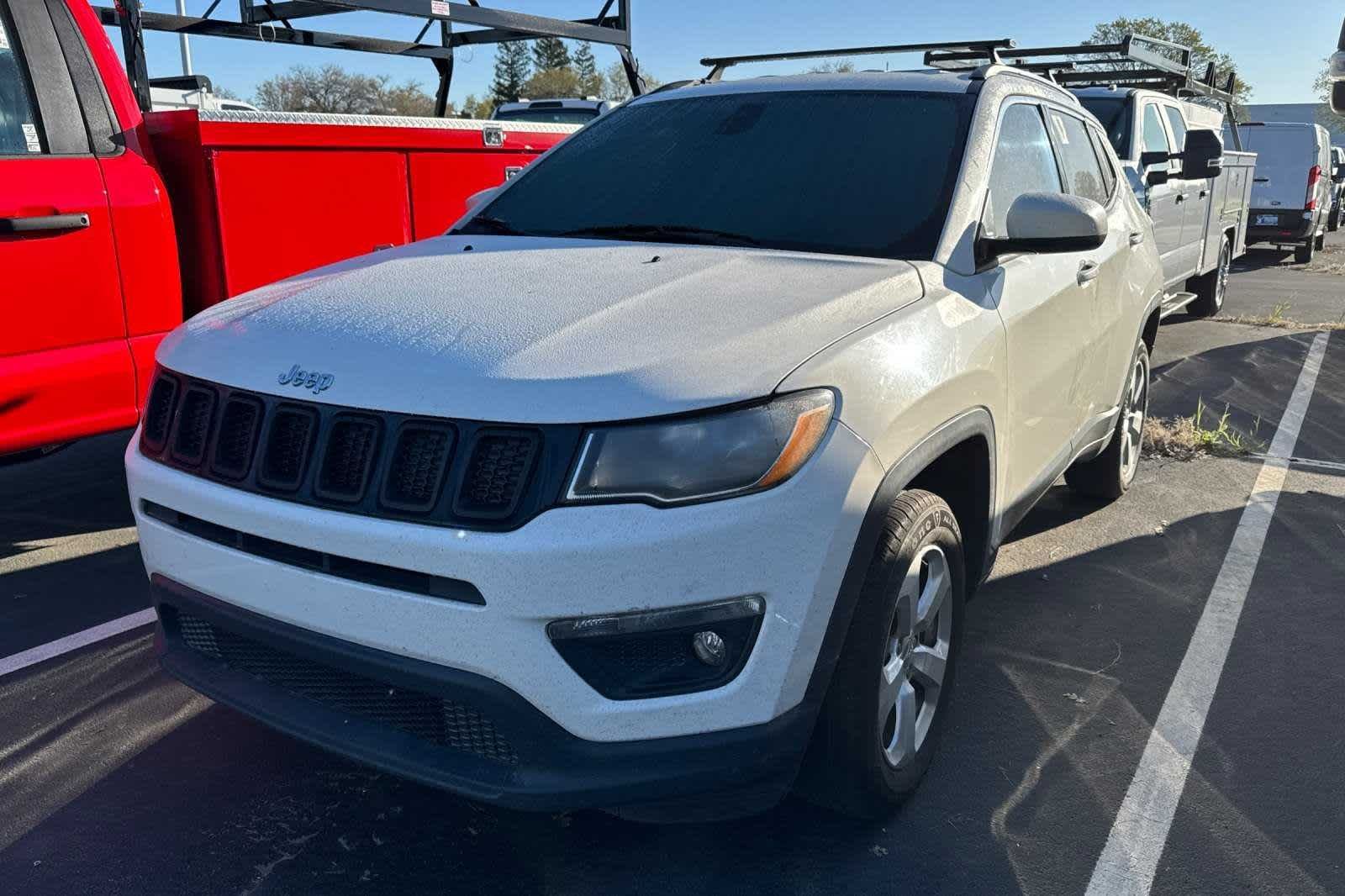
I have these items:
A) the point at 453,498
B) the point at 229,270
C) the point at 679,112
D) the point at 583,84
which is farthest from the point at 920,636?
the point at 583,84

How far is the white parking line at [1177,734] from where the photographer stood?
8.93ft

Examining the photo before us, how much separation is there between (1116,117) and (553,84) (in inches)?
3111

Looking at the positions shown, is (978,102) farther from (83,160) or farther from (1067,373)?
(83,160)

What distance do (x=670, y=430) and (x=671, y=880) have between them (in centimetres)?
109

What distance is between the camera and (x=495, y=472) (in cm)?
222

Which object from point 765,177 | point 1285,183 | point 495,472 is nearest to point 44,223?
point 765,177

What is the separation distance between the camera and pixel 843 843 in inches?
110

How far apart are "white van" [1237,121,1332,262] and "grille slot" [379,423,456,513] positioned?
19587 millimetres

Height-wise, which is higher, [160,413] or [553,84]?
[160,413]

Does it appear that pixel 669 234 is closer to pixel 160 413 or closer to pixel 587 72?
pixel 160 413

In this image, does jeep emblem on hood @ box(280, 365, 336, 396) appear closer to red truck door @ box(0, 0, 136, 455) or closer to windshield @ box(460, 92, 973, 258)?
windshield @ box(460, 92, 973, 258)

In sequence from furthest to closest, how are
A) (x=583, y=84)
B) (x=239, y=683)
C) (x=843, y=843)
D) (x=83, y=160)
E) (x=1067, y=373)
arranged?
(x=583, y=84) → (x=83, y=160) → (x=1067, y=373) → (x=843, y=843) → (x=239, y=683)

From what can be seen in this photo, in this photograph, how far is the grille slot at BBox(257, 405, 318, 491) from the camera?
2395mm

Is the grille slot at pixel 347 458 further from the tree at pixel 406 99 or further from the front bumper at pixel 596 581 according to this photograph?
the tree at pixel 406 99
